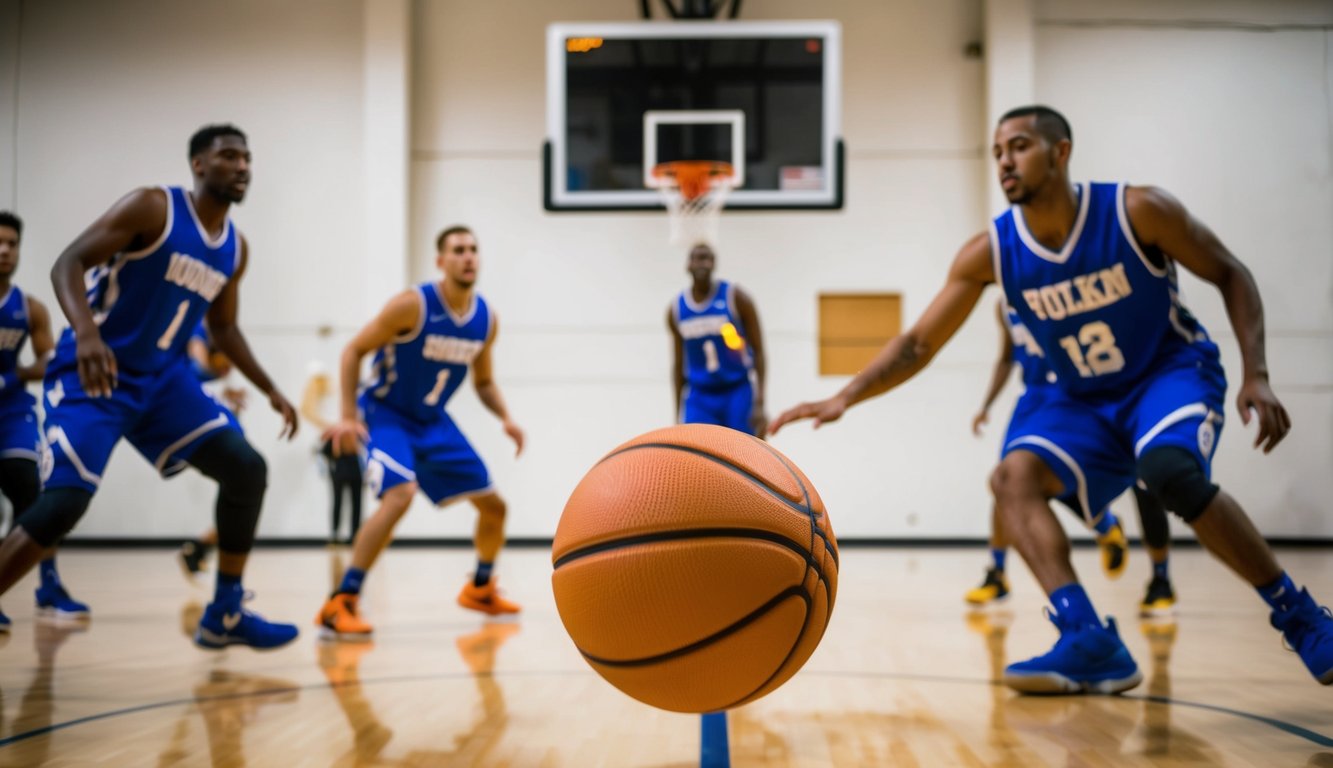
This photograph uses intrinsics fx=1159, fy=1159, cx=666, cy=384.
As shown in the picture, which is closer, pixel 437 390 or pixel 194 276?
pixel 194 276

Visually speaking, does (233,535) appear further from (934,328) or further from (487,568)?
(934,328)

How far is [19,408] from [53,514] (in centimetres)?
235

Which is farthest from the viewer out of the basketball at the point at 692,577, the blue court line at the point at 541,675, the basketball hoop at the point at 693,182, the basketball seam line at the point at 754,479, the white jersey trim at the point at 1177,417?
the basketball hoop at the point at 693,182

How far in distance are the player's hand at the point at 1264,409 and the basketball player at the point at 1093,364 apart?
0.08 metres

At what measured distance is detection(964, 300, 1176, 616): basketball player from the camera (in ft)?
17.4

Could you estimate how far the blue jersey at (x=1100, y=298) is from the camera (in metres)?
3.61

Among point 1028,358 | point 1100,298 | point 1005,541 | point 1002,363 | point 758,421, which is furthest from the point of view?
point 758,421

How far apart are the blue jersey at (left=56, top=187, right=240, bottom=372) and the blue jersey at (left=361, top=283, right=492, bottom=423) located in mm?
1455

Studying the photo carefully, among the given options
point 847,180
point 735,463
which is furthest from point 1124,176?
point 735,463

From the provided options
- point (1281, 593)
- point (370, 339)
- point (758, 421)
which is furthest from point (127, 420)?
point (758, 421)

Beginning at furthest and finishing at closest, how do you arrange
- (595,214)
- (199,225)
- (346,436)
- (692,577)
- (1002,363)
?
(595,214), (1002,363), (346,436), (199,225), (692,577)

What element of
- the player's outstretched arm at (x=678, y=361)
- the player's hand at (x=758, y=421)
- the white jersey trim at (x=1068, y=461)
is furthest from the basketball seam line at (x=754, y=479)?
the player's outstretched arm at (x=678, y=361)

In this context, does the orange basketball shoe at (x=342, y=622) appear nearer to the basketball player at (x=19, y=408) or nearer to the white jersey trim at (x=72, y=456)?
the white jersey trim at (x=72, y=456)

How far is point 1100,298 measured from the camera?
3.65 metres
